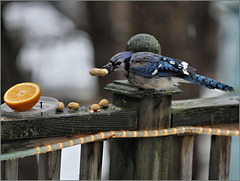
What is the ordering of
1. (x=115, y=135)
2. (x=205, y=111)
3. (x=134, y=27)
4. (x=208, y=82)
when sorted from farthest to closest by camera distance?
(x=134, y=27), (x=205, y=111), (x=208, y=82), (x=115, y=135)

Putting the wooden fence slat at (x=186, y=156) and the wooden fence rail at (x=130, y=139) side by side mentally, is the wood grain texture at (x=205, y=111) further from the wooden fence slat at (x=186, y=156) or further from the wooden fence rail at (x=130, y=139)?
the wooden fence slat at (x=186, y=156)

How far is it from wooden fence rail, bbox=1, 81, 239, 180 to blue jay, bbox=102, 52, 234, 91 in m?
0.05

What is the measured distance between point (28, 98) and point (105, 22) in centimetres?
219

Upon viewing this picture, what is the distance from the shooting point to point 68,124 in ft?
4.97

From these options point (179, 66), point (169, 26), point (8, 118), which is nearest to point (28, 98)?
point (8, 118)

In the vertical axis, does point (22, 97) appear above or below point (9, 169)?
above

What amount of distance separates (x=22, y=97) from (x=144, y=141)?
0.63 meters

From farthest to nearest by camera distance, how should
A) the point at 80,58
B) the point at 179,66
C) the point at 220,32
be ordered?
1. the point at 80,58
2. the point at 220,32
3. the point at 179,66

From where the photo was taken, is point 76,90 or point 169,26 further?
point 76,90

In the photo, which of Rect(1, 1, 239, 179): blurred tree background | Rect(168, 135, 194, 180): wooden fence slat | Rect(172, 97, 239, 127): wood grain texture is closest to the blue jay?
Rect(172, 97, 239, 127): wood grain texture

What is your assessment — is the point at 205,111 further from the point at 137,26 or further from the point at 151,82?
the point at 137,26

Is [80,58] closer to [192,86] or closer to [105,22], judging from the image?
[105,22]

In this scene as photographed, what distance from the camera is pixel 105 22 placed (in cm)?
349

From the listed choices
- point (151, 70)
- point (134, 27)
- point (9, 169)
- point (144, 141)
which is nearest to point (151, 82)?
point (151, 70)
